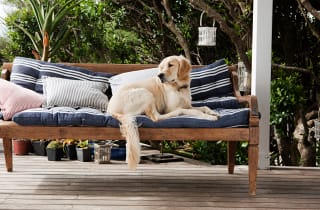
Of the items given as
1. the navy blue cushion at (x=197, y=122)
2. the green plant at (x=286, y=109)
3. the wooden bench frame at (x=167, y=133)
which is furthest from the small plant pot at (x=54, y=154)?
the green plant at (x=286, y=109)

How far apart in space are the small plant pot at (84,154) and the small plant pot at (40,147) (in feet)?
1.42

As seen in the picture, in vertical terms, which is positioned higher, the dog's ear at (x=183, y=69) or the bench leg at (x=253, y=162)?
the dog's ear at (x=183, y=69)

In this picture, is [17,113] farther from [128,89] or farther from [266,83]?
[266,83]

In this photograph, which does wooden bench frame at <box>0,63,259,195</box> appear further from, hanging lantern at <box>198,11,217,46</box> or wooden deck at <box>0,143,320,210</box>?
hanging lantern at <box>198,11,217,46</box>

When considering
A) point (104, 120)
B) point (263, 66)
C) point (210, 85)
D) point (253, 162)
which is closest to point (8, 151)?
point (104, 120)

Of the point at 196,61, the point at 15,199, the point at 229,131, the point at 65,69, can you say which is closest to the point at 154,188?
the point at 229,131

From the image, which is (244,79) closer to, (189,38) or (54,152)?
(189,38)

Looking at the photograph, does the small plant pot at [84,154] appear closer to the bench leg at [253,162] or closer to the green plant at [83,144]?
the green plant at [83,144]

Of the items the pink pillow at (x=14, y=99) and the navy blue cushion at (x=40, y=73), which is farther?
the navy blue cushion at (x=40, y=73)

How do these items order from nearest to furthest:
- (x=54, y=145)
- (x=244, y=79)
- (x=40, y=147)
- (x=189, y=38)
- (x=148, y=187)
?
1. (x=148, y=187)
2. (x=54, y=145)
3. (x=40, y=147)
4. (x=244, y=79)
5. (x=189, y=38)

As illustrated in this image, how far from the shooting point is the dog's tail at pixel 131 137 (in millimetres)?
3539

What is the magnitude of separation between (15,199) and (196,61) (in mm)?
4226

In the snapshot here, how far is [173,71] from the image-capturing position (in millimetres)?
3859

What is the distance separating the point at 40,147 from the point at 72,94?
1.15 m
